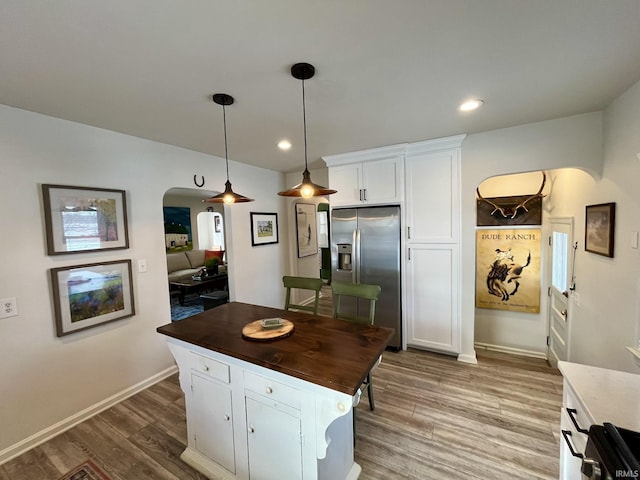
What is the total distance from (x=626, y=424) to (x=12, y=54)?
314 cm

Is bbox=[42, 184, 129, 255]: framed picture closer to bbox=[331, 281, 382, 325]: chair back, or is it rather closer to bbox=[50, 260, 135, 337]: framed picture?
bbox=[50, 260, 135, 337]: framed picture

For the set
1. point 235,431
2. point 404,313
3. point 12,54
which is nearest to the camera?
point 12,54

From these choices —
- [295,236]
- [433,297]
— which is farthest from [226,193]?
[295,236]

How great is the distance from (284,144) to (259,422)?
8.49 ft

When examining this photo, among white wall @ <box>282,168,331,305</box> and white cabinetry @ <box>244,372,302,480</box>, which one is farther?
white wall @ <box>282,168,331,305</box>

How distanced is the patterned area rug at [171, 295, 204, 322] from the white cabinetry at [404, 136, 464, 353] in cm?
378

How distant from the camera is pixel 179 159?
→ 9.75ft

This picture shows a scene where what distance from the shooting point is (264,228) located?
414 cm

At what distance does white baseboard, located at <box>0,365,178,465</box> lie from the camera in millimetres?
1859

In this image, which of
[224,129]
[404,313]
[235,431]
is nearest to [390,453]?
[235,431]

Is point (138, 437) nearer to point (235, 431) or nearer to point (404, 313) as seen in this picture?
point (235, 431)

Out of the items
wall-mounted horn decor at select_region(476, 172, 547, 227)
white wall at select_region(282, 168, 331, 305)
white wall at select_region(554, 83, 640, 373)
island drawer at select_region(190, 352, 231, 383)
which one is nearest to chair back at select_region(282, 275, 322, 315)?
island drawer at select_region(190, 352, 231, 383)

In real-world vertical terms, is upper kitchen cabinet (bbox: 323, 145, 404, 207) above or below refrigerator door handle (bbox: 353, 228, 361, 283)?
above

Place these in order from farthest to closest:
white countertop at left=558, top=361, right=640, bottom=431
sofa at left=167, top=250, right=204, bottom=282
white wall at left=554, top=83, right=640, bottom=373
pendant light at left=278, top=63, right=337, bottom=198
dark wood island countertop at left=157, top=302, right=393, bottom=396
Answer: sofa at left=167, top=250, right=204, bottom=282 < white wall at left=554, top=83, right=640, bottom=373 < pendant light at left=278, top=63, right=337, bottom=198 < dark wood island countertop at left=157, top=302, right=393, bottom=396 < white countertop at left=558, top=361, right=640, bottom=431
